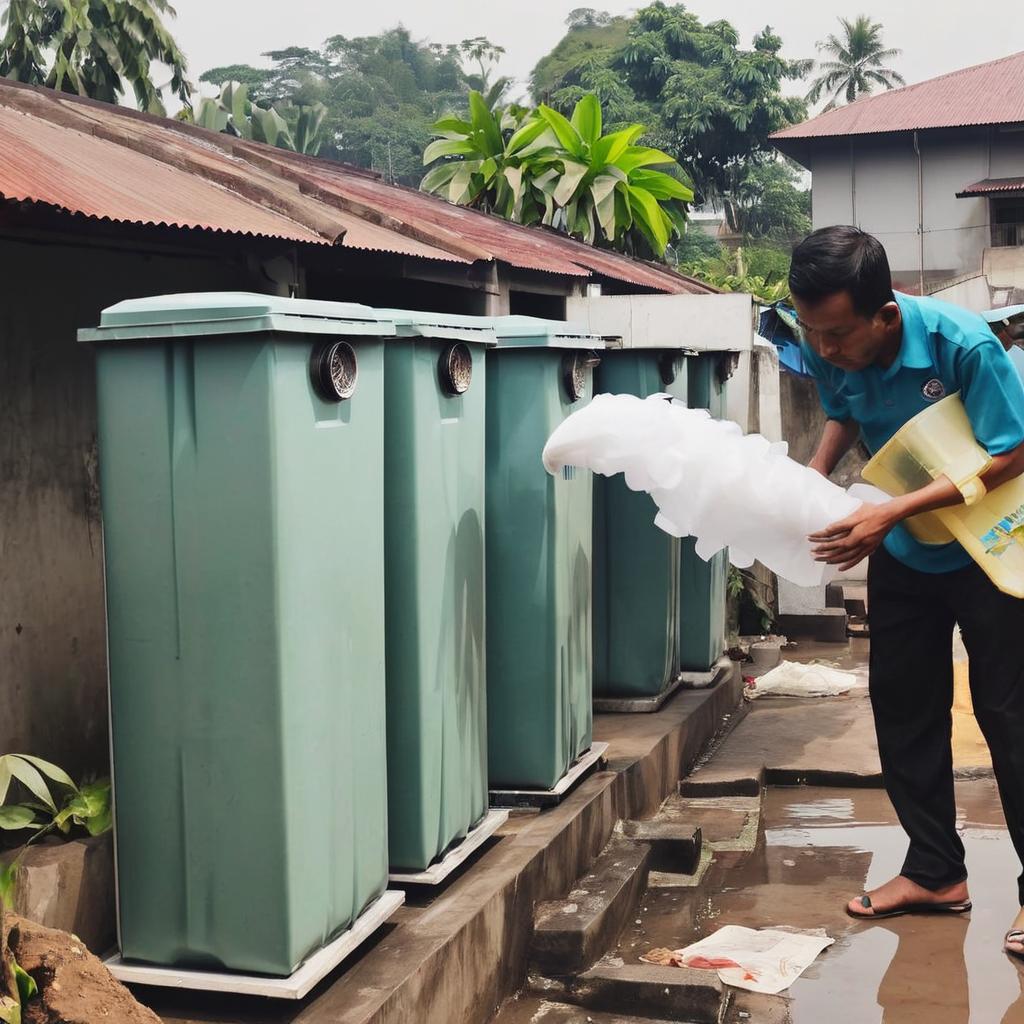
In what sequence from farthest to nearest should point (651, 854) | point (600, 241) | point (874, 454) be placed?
1. point (600, 241)
2. point (651, 854)
3. point (874, 454)

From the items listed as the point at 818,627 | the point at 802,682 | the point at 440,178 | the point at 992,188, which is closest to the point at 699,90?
the point at 992,188

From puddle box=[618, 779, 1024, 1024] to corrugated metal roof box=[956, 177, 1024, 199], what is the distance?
2766 centimetres

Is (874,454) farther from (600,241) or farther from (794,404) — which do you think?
(600,241)

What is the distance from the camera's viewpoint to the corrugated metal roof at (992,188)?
30.1m

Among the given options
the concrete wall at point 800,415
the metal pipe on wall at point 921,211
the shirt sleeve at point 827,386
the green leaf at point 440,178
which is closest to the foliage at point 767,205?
the metal pipe on wall at point 921,211

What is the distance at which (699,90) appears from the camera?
46250 millimetres

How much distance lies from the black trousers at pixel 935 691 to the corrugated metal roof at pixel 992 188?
29027 mm

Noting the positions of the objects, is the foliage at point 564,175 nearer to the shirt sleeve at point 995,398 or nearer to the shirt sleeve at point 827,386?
the shirt sleeve at point 827,386

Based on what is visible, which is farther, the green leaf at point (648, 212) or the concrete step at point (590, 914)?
the green leaf at point (648, 212)

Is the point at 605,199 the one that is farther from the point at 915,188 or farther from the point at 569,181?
the point at 915,188

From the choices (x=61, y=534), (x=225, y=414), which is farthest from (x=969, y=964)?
(x=61, y=534)

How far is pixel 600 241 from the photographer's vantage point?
13.5 metres

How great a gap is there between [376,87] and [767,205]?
44.9 m

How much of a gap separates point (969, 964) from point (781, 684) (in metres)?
3.52
